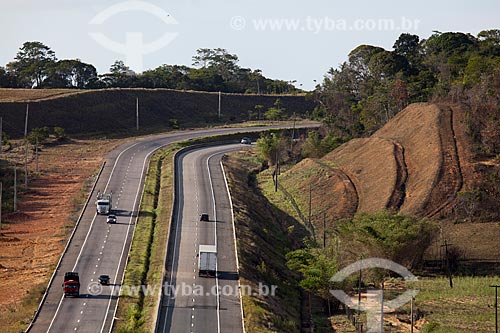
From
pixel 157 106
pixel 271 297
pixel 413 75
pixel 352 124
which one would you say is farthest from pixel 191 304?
pixel 157 106

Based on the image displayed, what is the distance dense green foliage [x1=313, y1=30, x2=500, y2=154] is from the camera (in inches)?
4373

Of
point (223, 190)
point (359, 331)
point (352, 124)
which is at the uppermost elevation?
point (352, 124)

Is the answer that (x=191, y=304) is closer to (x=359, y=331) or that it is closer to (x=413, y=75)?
(x=359, y=331)

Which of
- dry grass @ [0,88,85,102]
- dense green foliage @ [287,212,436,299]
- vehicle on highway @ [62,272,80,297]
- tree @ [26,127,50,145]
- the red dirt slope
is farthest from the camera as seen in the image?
dry grass @ [0,88,85,102]

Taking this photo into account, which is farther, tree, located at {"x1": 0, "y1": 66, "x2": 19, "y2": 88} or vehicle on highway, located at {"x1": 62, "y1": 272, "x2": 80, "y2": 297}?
tree, located at {"x1": 0, "y1": 66, "x2": 19, "y2": 88}

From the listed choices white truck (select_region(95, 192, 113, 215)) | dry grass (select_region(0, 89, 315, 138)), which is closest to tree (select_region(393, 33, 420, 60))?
→ dry grass (select_region(0, 89, 315, 138))

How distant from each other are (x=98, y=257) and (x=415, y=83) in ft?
276

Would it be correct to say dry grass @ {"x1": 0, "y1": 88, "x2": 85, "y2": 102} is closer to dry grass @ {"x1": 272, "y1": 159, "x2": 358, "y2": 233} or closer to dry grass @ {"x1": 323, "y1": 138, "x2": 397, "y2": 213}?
dry grass @ {"x1": 272, "y1": 159, "x2": 358, "y2": 233}

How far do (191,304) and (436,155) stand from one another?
50829mm

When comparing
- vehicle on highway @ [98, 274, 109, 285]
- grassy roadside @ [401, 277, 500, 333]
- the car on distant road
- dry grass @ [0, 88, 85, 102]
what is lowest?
grassy roadside @ [401, 277, 500, 333]

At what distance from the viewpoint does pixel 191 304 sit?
61.5m

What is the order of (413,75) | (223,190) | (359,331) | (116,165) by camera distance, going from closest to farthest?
(359,331)
(223,190)
(116,165)
(413,75)

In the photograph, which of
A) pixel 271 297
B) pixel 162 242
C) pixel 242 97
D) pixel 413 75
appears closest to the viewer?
pixel 271 297

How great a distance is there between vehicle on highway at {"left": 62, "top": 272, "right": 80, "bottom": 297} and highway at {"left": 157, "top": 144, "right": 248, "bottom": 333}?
21.2 feet
